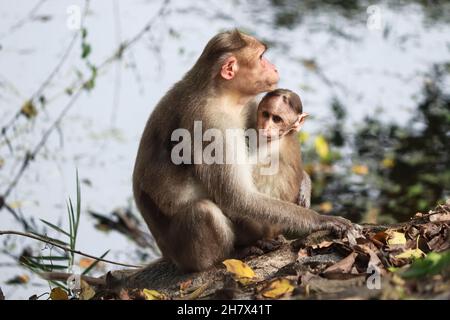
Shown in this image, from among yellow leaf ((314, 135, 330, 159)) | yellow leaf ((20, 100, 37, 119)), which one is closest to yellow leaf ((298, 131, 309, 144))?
yellow leaf ((314, 135, 330, 159))

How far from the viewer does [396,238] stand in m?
5.91

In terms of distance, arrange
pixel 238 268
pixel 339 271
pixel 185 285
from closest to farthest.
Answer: pixel 339 271, pixel 238 268, pixel 185 285

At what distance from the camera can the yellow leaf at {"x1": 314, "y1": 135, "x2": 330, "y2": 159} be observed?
1155 cm

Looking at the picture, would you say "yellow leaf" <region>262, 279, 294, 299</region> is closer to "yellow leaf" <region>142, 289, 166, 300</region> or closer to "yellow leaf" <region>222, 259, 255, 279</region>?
"yellow leaf" <region>222, 259, 255, 279</region>

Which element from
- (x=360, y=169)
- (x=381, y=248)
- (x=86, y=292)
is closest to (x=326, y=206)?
(x=360, y=169)

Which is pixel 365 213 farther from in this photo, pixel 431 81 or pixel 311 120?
pixel 431 81

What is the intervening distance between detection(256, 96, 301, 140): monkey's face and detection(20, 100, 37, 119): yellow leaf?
4888mm

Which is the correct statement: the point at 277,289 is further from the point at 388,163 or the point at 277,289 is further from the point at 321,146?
the point at 321,146

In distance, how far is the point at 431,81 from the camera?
1220cm

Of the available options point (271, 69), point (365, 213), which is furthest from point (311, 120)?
point (271, 69)

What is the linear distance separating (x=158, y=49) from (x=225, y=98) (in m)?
5.44

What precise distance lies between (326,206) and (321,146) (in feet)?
4.04

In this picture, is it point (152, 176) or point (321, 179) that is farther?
point (321, 179)
